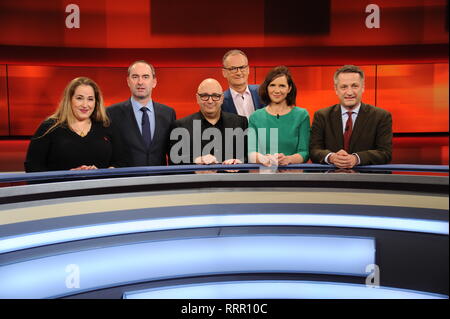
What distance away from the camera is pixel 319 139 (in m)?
2.03

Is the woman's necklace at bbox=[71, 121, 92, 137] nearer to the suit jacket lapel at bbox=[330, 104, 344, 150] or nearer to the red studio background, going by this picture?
the suit jacket lapel at bbox=[330, 104, 344, 150]

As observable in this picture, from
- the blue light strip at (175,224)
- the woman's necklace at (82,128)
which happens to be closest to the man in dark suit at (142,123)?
the woman's necklace at (82,128)

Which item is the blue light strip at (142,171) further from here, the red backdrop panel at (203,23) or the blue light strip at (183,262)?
the red backdrop panel at (203,23)

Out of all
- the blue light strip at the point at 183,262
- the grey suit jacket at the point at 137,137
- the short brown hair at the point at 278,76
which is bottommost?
the blue light strip at the point at 183,262

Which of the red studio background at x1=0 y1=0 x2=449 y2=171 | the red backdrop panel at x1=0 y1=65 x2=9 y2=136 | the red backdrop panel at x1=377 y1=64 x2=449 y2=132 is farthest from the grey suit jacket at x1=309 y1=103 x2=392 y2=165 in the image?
the red backdrop panel at x1=0 y1=65 x2=9 y2=136

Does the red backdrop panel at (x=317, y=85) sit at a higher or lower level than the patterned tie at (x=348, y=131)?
higher

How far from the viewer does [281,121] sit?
87.0 inches

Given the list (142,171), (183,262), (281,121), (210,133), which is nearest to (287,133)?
(281,121)

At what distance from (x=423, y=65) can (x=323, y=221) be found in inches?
Result: 206

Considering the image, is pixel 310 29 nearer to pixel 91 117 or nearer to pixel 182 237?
pixel 91 117

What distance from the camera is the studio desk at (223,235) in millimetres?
869

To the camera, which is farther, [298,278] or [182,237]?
[182,237]
